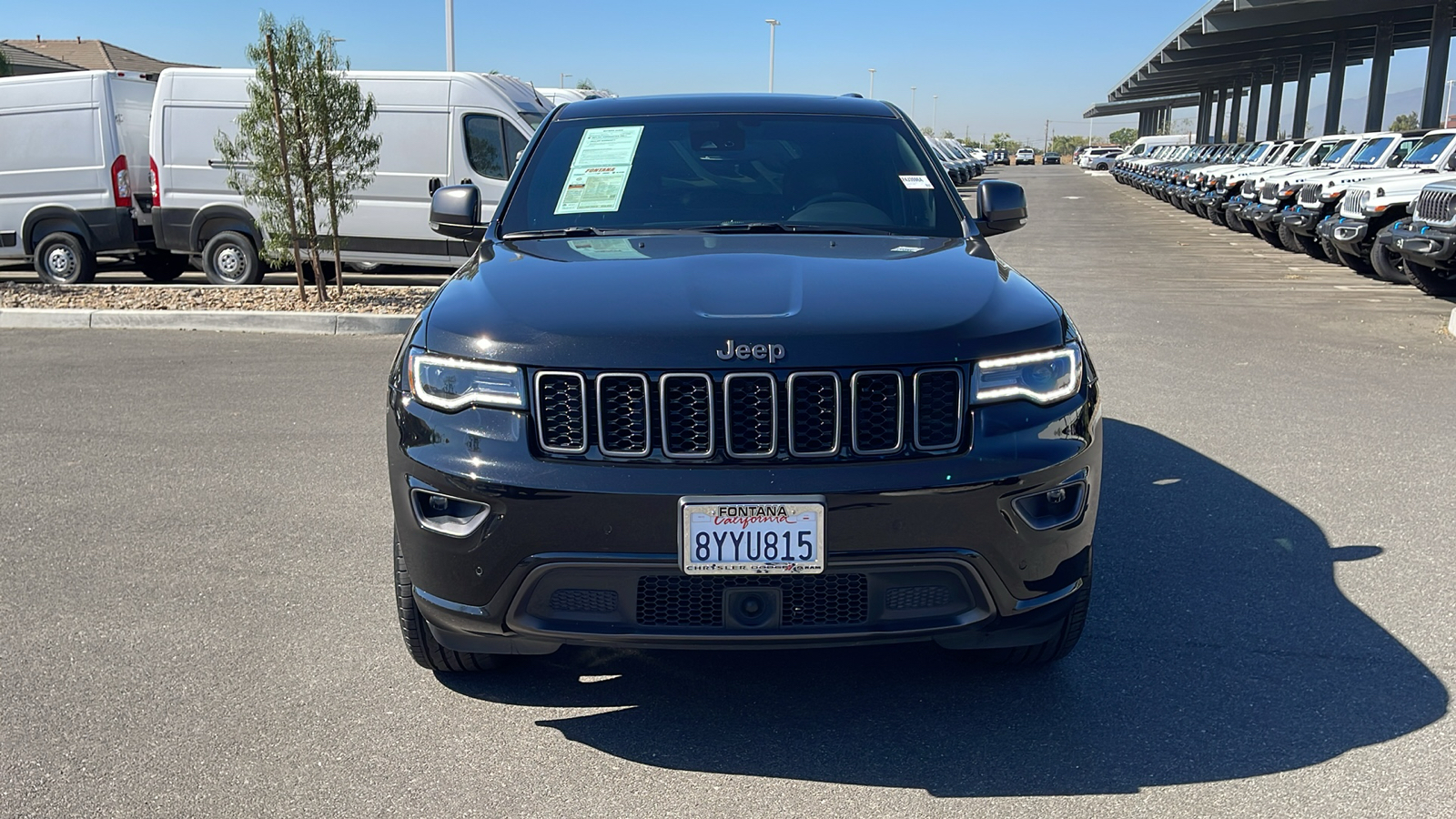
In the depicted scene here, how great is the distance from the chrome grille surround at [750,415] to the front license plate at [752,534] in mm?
126

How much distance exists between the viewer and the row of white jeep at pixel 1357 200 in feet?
40.6

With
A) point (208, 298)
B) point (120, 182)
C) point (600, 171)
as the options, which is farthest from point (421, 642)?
point (120, 182)

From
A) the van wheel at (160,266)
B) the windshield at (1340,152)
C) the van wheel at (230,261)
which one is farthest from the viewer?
the windshield at (1340,152)

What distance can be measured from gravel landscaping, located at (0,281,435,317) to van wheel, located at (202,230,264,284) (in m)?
0.49

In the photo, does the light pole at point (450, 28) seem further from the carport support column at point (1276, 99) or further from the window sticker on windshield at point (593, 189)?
the carport support column at point (1276, 99)

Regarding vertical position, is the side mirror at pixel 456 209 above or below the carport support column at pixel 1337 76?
below

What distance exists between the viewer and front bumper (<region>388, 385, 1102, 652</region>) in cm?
286

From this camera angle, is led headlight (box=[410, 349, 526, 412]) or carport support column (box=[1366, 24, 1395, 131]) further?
carport support column (box=[1366, 24, 1395, 131])

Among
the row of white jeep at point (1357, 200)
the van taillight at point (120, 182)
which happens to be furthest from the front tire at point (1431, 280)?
the van taillight at point (120, 182)

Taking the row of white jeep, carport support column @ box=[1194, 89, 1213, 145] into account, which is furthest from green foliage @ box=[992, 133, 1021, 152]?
the row of white jeep

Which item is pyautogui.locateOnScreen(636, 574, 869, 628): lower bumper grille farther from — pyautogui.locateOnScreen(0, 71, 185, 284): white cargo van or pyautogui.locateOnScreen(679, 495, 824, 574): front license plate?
pyautogui.locateOnScreen(0, 71, 185, 284): white cargo van

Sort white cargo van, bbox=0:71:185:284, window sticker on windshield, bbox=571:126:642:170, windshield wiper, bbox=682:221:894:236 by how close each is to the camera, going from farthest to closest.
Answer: white cargo van, bbox=0:71:185:284 → window sticker on windshield, bbox=571:126:642:170 → windshield wiper, bbox=682:221:894:236

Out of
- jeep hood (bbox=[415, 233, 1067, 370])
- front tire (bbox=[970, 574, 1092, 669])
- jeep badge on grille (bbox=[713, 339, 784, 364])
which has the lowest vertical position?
front tire (bbox=[970, 574, 1092, 669])

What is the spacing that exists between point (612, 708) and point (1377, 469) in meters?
4.15
